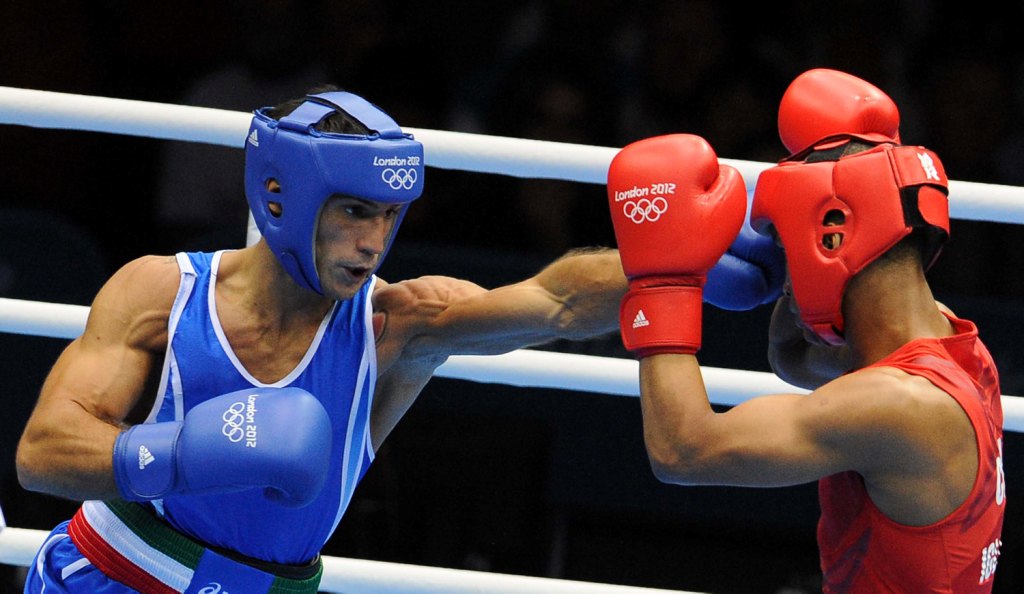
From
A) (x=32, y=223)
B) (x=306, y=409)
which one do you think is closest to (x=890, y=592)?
(x=306, y=409)

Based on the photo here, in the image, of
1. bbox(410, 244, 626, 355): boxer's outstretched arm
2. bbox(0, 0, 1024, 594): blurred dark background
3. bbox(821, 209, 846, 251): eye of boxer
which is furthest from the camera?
bbox(0, 0, 1024, 594): blurred dark background

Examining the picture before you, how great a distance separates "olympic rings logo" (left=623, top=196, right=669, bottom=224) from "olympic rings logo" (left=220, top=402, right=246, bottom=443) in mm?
645

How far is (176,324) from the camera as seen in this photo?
225 centimetres

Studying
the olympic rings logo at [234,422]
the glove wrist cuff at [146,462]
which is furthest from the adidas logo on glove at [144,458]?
the olympic rings logo at [234,422]

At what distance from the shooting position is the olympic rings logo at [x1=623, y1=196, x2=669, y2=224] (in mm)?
2090

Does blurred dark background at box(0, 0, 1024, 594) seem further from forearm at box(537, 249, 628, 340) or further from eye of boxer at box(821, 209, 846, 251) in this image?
eye of boxer at box(821, 209, 846, 251)

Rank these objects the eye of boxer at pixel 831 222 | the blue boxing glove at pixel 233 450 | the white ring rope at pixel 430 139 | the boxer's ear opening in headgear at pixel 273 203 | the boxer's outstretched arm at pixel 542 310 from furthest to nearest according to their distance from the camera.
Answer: the white ring rope at pixel 430 139 → the boxer's outstretched arm at pixel 542 310 → the boxer's ear opening in headgear at pixel 273 203 → the eye of boxer at pixel 831 222 → the blue boxing glove at pixel 233 450

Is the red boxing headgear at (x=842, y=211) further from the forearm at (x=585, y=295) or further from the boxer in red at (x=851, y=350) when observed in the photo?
the forearm at (x=585, y=295)

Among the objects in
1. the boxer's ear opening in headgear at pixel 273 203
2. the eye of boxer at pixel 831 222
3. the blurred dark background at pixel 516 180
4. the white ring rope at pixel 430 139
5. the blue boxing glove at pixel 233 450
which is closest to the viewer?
the blue boxing glove at pixel 233 450

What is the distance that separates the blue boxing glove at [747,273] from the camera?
2.26 metres

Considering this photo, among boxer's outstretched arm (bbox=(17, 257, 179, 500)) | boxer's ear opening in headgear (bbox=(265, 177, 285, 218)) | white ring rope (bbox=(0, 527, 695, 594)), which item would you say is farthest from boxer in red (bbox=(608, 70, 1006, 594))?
boxer's outstretched arm (bbox=(17, 257, 179, 500))

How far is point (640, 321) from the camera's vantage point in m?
2.10

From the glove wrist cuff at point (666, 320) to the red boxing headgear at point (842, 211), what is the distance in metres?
0.17

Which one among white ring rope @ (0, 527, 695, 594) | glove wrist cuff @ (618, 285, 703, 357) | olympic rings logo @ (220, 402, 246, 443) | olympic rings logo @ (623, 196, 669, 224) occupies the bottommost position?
white ring rope @ (0, 527, 695, 594)
